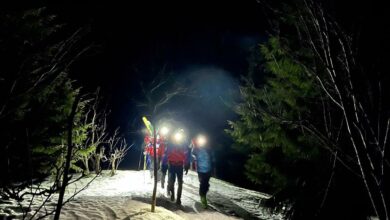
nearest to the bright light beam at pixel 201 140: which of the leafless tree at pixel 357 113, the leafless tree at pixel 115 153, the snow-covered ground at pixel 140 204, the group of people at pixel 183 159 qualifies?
the group of people at pixel 183 159

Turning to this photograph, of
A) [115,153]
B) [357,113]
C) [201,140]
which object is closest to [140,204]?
[201,140]

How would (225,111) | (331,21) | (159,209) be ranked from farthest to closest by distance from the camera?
(225,111)
(159,209)
(331,21)

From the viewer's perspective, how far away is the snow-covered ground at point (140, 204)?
7957mm

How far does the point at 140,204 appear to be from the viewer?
907 centimetres

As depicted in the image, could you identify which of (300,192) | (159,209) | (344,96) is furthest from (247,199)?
(344,96)

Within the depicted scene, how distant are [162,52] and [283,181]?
639 cm

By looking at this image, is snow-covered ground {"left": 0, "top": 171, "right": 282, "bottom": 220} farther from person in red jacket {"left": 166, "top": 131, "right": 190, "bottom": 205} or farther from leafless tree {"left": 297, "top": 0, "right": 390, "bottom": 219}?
leafless tree {"left": 297, "top": 0, "right": 390, "bottom": 219}

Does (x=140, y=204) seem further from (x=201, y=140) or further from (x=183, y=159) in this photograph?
(x=201, y=140)

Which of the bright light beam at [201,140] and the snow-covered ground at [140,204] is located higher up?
the bright light beam at [201,140]

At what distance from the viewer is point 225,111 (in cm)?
3434

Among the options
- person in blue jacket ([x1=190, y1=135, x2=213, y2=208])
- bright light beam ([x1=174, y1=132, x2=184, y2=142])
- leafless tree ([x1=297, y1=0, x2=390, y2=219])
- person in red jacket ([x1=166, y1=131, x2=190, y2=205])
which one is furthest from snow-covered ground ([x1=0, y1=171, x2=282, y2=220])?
leafless tree ([x1=297, y1=0, x2=390, y2=219])

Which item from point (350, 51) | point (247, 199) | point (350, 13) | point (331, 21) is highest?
point (350, 13)

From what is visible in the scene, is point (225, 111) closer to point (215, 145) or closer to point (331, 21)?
point (215, 145)

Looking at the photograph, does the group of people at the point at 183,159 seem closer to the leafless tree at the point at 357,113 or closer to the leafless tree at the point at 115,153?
the leafless tree at the point at 115,153
